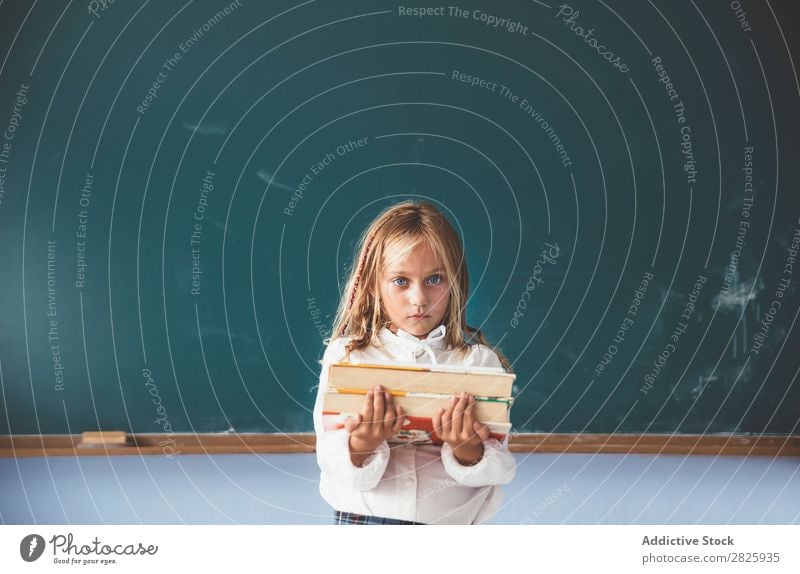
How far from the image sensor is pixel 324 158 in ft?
6.56

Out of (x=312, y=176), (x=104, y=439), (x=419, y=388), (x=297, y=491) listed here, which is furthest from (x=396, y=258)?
(x=104, y=439)

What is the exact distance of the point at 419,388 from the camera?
851mm

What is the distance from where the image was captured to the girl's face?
1004mm

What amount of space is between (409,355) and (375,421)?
0.19 meters

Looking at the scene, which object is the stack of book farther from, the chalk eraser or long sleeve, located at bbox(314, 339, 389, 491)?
the chalk eraser

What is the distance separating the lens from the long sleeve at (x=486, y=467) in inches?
35.4

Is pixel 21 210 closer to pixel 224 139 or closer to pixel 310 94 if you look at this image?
pixel 224 139

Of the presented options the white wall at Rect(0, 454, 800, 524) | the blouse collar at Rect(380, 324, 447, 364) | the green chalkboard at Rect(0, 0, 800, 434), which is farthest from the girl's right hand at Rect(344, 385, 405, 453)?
the green chalkboard at Rect(0, 0, 800, 434)

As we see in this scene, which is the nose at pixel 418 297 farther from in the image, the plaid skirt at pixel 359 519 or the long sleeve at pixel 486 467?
the plaid skirt at pixel 359 519

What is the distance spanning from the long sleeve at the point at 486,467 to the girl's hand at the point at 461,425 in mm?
24

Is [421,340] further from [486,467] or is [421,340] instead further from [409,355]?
[486,467]
